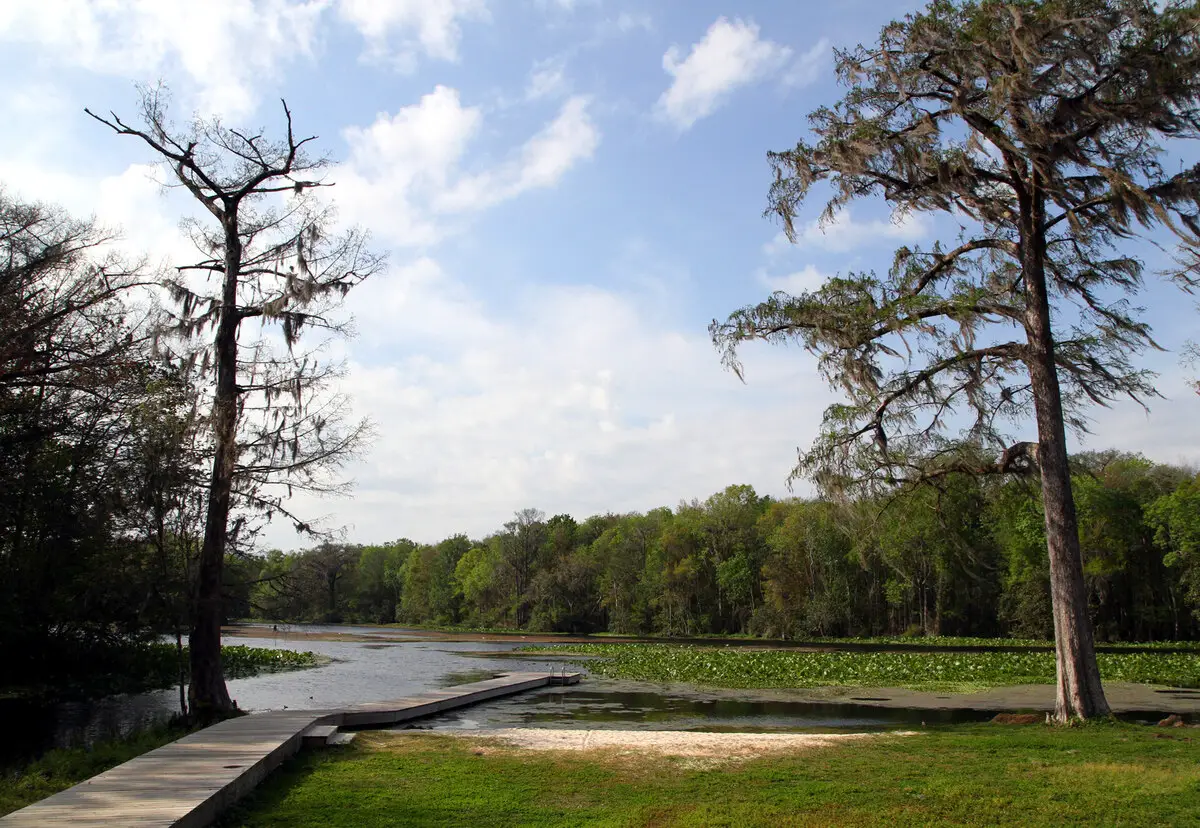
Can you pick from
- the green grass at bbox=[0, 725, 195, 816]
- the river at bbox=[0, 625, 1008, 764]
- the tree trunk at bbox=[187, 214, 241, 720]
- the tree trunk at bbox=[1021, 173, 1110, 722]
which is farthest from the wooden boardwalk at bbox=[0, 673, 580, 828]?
the tree trunk at bbox=[1021, 173, 1110, 722]

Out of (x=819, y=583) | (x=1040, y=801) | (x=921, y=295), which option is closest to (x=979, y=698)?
(x=921, y=295)

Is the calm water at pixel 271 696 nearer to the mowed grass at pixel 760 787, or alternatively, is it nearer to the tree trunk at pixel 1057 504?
the mowed grass at pixel 760 787

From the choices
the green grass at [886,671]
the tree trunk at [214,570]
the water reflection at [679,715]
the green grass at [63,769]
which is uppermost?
the tree trunk at [214,570]

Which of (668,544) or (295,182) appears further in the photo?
(668,544)

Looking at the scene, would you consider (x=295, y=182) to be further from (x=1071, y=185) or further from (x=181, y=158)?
(x=1071, y=185)

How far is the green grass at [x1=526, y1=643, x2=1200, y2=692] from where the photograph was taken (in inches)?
869

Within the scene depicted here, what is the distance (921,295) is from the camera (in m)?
14.0

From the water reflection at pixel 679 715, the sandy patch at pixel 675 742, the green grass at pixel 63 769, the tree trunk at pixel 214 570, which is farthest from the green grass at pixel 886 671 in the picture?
the green grass at pixel 63 769

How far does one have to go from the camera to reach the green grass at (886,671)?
22078 mm

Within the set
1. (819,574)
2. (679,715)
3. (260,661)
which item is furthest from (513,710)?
(819,574)

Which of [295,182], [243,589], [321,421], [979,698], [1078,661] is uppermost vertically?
[295,182]

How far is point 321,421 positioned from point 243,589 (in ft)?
13.8

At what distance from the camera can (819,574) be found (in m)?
60.8

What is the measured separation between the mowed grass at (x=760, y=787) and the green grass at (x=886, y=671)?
39.2 feet
